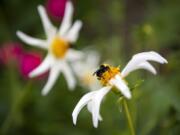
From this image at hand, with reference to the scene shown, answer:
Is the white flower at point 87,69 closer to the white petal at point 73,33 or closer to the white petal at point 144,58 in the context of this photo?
the white petal at point 73,33

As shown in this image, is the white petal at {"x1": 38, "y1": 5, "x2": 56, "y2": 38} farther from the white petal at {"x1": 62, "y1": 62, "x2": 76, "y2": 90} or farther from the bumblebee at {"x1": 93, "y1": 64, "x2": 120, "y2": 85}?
the bumblebee at {"x1": 93, "y1": 64, "x2": 120, "y2": 85}

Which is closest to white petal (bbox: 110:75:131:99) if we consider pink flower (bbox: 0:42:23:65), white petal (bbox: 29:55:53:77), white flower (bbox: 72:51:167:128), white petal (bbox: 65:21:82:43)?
white flower (bbox: 72:51:167:128)

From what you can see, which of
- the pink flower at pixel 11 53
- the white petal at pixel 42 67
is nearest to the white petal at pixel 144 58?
the white petal at pixel 42 67

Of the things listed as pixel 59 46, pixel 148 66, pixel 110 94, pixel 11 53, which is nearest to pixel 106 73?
pixel 148 66

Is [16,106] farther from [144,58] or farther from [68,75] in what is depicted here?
[144,58]

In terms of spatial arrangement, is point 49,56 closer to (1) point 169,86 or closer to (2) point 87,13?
(1) point 169,86
